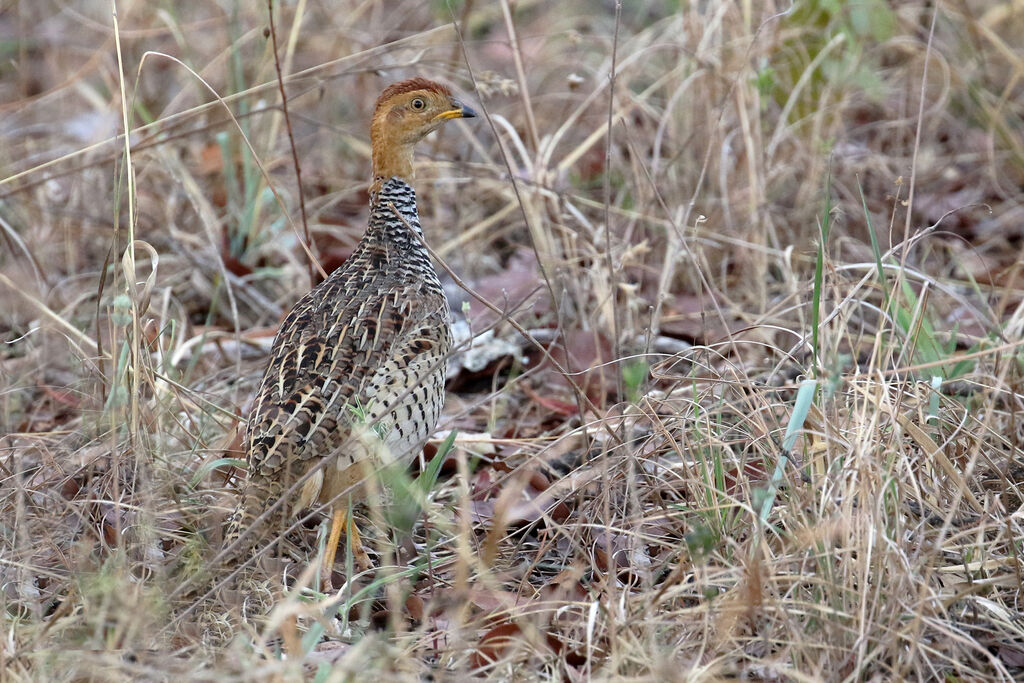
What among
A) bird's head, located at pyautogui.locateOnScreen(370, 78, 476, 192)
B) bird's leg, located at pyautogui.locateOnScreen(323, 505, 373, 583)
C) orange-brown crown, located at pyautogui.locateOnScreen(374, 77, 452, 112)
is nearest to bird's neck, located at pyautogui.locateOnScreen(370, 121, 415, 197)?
bird's head, located at pyautogui.locateOnScreen(370, 78, 476, 192)

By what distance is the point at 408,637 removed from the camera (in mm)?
3166

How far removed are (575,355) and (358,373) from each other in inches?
57.5

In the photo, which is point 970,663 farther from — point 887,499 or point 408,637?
point 408,637

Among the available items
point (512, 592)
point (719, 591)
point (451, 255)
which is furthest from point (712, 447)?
point (451, 255)

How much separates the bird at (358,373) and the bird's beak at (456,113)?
0.05 metres

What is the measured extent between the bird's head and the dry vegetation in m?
0.25

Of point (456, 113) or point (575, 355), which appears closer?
point (456, 113)

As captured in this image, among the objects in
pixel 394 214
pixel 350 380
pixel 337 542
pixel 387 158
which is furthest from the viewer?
pixel 387 158

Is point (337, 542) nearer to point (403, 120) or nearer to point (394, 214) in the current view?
point (394, 214)

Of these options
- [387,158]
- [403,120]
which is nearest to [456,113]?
[403,120]

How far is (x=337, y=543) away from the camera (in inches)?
148

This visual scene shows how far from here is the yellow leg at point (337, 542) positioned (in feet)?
12.1

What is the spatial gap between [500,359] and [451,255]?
1.06 metres

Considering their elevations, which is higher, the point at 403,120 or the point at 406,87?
the point at 406,87
